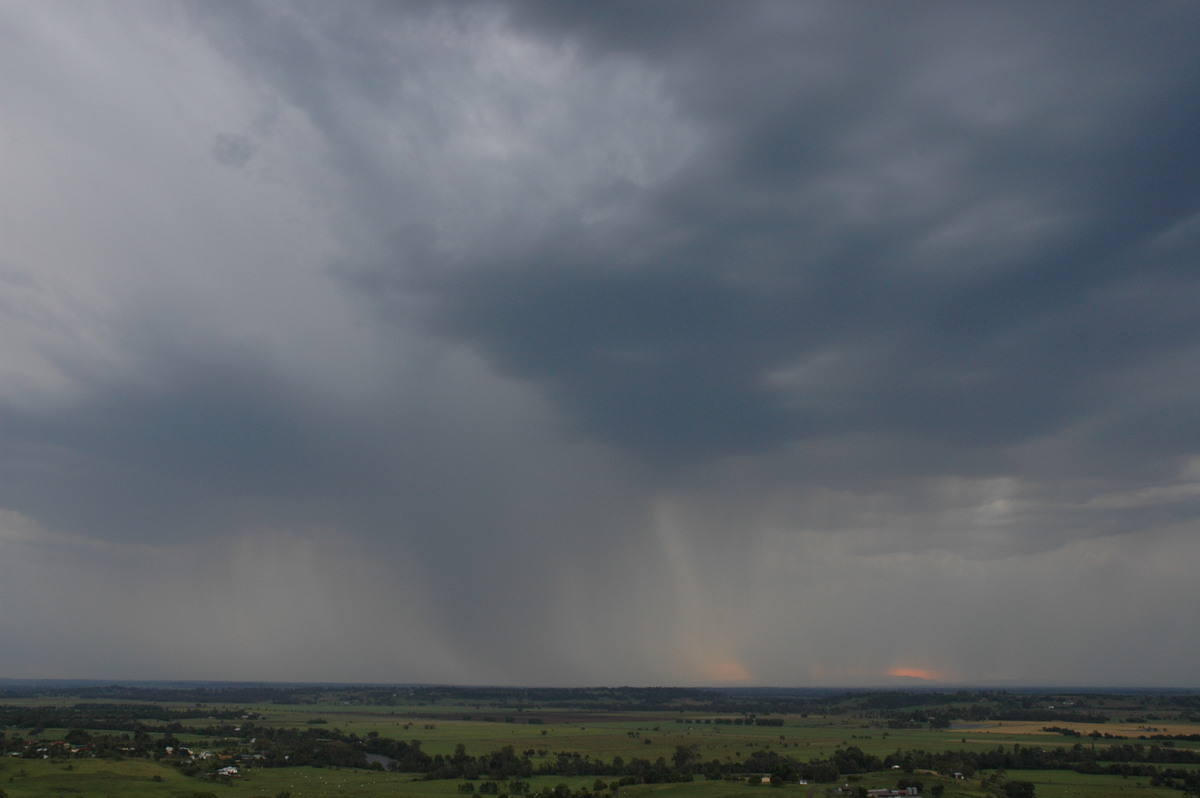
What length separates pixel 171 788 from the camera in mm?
105312

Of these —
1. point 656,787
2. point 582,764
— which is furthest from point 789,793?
point 582,764

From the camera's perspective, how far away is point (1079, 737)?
175250 mm

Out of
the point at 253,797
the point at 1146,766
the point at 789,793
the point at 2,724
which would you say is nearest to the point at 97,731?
the point at 2,724

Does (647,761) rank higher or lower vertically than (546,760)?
higher

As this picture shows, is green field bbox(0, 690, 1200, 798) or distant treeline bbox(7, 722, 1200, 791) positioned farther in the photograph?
distant treeline bbox(7, 722, 1200, 791)

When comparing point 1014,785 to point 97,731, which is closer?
point 1014,785

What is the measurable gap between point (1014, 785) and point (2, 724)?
711 feet

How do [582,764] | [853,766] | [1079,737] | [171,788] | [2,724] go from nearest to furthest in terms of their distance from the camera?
[171,788]
[853,766]
[582,764]
[1079,737]
[2,724]

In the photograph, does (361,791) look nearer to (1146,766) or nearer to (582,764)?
(582,764)

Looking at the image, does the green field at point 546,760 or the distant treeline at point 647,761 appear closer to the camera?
the green field at point 546,760

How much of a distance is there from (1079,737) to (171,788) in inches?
7086

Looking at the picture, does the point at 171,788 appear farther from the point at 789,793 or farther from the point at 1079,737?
the point at 1079,737

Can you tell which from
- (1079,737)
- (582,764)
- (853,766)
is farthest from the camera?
(1079,737)

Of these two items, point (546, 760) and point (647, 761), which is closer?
point (647, 761)
